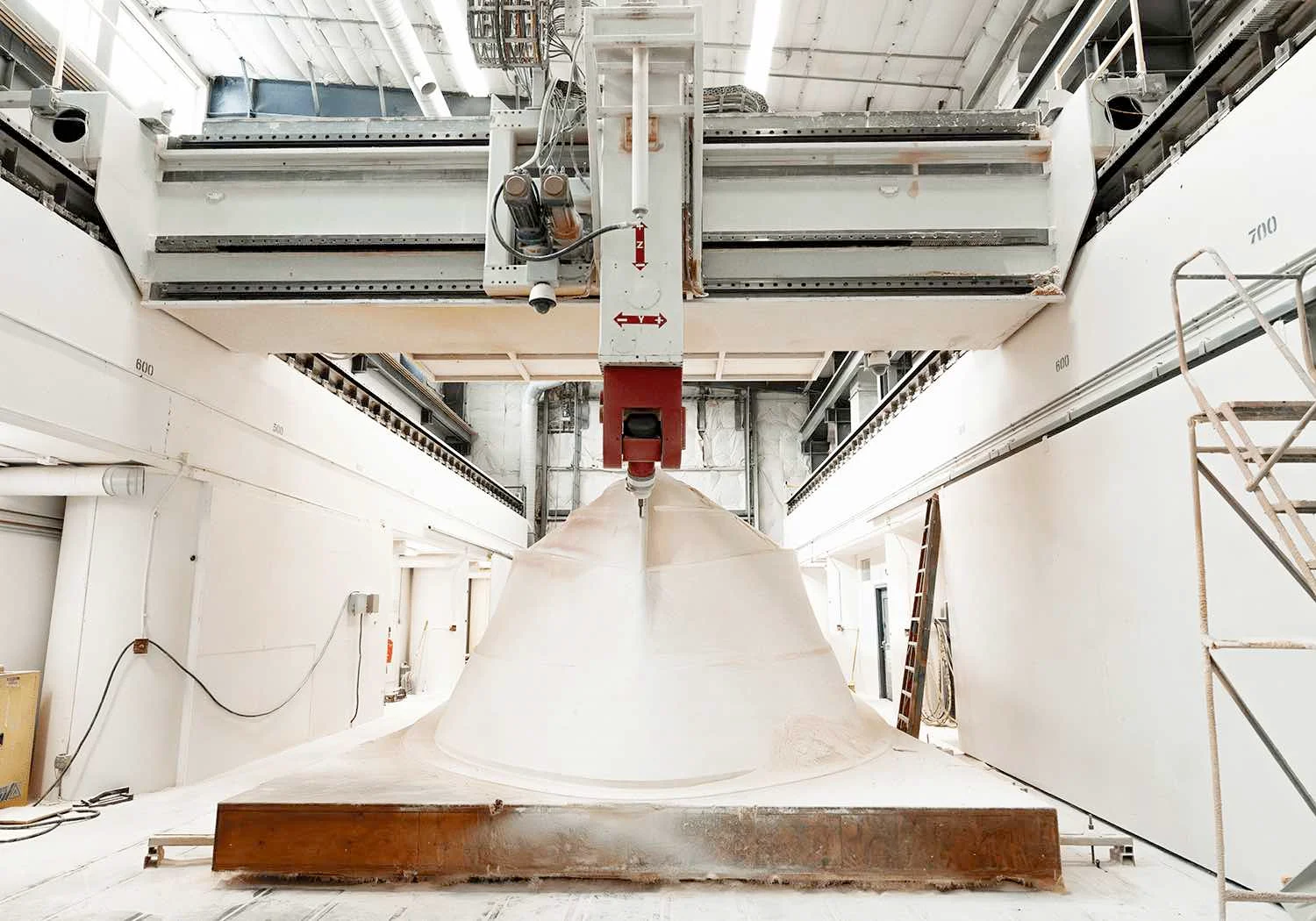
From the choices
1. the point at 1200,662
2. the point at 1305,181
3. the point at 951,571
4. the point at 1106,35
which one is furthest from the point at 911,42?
the point at 1200,662

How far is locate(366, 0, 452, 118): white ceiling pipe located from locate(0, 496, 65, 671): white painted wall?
3.74 metres

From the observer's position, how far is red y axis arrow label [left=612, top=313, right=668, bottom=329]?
3467 mm

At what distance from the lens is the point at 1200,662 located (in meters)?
2.90

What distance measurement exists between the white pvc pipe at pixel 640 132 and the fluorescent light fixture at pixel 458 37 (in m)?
1.72

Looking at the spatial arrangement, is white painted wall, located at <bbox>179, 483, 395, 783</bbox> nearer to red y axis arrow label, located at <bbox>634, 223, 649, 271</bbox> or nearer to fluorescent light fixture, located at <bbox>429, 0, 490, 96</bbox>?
red y axis arrow label, located at <bbox>634, 223, 649, 271</bbox>

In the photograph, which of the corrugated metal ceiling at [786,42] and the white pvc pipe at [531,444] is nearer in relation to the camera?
the corrugated metal ceiling at [786,42]

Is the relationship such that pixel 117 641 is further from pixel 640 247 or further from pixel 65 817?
pixel 640 247

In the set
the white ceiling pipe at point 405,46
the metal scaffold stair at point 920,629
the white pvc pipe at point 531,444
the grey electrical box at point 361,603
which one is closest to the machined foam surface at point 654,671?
the metal scaffold stair at point 920,629

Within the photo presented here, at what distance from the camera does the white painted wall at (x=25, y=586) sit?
445cm

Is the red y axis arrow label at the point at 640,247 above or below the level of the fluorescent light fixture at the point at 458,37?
below

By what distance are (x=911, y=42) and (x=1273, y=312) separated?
18.4ft

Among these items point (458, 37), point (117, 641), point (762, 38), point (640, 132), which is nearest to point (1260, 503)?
point (640, 132)

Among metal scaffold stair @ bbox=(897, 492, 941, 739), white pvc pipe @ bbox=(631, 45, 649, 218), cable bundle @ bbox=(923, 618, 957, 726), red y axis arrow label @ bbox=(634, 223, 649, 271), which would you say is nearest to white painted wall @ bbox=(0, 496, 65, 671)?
red y axis arrow label @ bbox=(634, 223, 649, 271)

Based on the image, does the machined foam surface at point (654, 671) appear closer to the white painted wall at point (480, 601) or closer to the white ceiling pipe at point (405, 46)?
the white ceiling pipe at point (405, 46)
